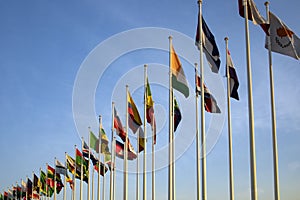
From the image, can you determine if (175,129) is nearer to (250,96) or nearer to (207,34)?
(207,34)

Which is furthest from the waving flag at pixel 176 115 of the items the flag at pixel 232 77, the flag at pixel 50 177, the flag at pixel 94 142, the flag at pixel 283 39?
the flag at pixel 50 177

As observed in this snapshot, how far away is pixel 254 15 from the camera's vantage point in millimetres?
18516

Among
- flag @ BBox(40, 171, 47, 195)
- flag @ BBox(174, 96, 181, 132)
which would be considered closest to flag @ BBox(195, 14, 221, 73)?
flag @ BBox(174, 96, 181, 132)

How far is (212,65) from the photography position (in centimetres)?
2117

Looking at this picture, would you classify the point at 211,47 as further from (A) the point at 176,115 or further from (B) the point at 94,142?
(B) the point at 94,142

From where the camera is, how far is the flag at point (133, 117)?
29156 mm

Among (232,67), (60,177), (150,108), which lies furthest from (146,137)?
(60,177)

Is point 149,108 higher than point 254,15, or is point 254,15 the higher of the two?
point 254,15

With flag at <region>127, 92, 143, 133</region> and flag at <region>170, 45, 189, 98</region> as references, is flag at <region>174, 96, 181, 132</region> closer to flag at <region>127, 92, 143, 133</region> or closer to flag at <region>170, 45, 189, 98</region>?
flag at <region>170, 45, 189, 98</region>

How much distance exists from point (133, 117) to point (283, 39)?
13.9 m

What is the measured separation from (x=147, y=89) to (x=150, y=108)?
1.31m

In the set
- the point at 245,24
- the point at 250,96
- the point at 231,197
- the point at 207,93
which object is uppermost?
the point at 245,24

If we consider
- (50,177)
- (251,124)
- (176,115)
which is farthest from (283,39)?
(50,177)

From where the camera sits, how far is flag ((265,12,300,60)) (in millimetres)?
18141
